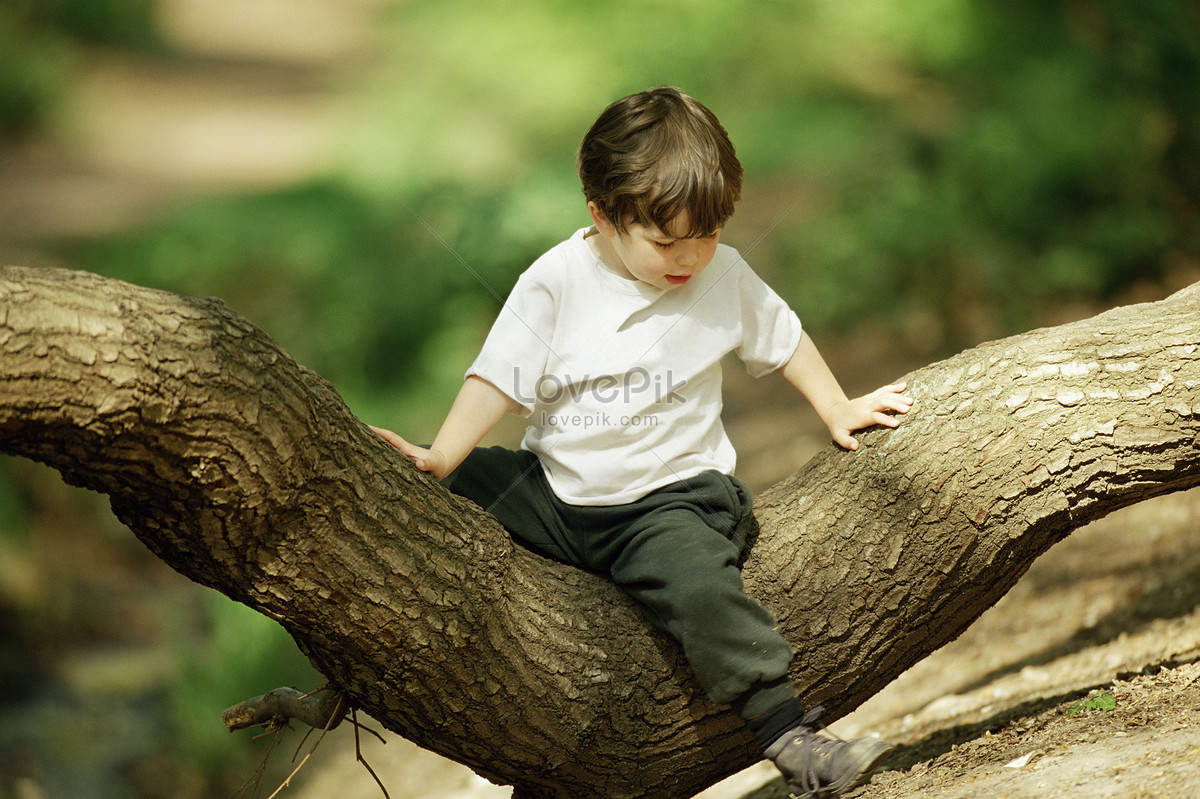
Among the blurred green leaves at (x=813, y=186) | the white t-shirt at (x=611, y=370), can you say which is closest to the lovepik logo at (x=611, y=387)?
the white t-shirt at (x=611, y=370)

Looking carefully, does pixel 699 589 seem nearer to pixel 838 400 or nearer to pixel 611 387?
pixel 611 387

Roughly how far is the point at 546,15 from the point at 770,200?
3496 mm

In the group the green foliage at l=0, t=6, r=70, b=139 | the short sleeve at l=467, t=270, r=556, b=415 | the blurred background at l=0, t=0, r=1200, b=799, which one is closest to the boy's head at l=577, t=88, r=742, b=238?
the short sleeve at l=467, t=270, r=556, b=415

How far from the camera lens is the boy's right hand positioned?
177 cm

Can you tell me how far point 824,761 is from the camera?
1.72 metres

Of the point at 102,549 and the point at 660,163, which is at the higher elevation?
the point at 660,163

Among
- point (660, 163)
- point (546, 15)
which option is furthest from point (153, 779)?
point (546, 15)

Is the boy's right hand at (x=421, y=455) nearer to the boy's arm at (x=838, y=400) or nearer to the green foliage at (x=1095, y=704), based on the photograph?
the boy's arm at (x=838, y=400)

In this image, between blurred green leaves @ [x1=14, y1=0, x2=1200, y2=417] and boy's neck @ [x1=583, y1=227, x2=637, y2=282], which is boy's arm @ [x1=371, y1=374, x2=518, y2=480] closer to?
boy's neck @ [x1=583, y1=227, x2=637, y2=282]

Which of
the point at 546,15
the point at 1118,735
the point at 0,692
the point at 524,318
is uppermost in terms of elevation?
the point at 546,15

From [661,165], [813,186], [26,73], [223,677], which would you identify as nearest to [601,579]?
[661,165]

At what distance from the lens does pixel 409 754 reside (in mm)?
3801

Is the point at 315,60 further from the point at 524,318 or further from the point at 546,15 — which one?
the point at 524,318

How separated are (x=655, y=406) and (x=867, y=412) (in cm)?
45
